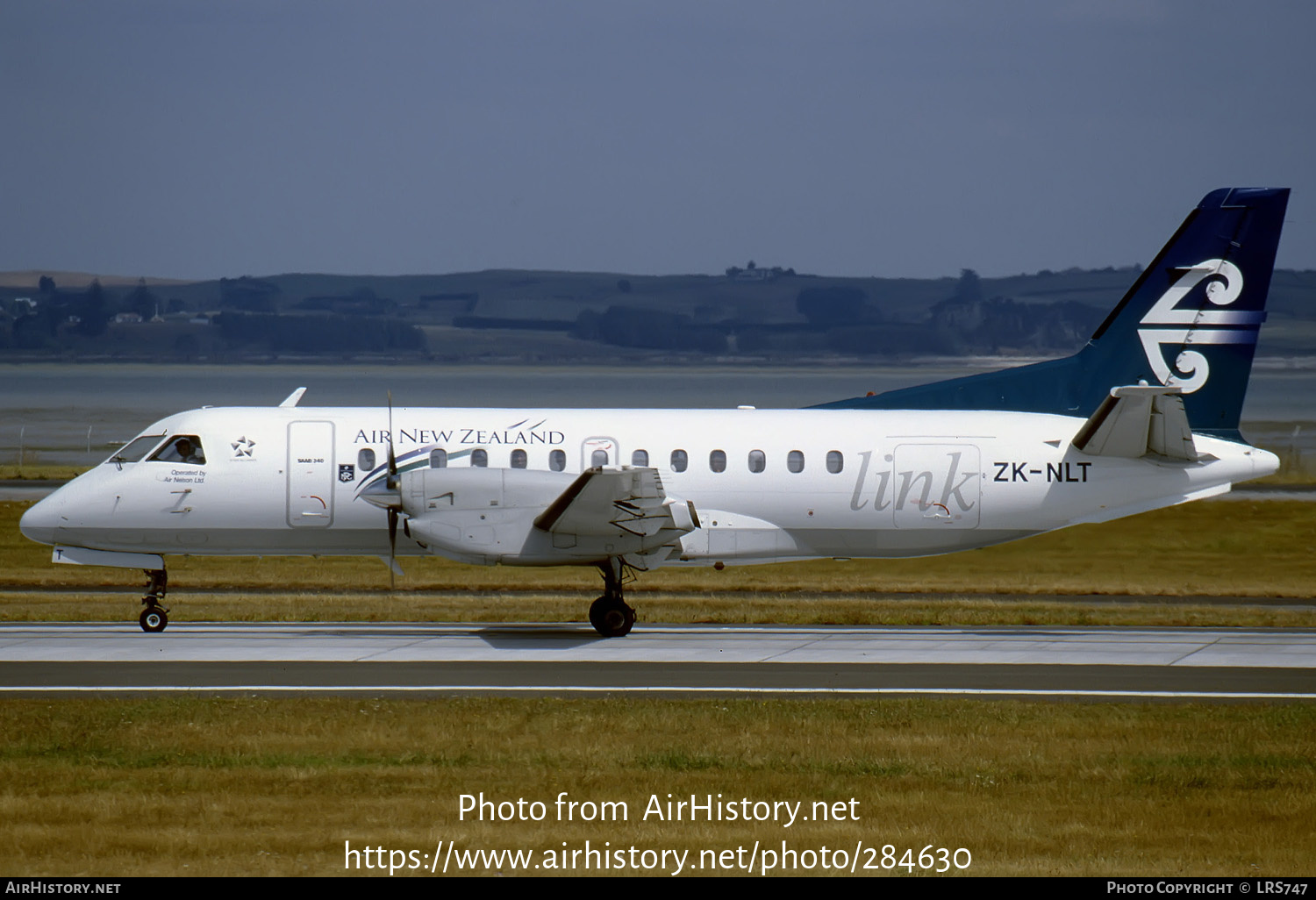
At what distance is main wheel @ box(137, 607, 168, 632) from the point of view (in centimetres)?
2444

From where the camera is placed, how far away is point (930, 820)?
12.7 m

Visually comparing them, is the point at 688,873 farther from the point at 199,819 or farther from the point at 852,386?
the point at 852,386

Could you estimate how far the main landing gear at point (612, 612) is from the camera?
2386cm

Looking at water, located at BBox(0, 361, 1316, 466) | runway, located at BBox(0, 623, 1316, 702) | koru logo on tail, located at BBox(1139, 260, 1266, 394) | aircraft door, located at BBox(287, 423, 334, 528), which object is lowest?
water, located at BBox(0, 361, 1316, 466)

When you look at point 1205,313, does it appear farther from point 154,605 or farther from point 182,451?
point 154,605

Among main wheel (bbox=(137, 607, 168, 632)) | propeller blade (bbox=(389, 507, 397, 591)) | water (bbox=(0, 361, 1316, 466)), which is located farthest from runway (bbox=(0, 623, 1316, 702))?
water (bbox=(0, 361, 1316, 466))

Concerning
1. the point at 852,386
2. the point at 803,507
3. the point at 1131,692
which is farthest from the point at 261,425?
the point at 852,386

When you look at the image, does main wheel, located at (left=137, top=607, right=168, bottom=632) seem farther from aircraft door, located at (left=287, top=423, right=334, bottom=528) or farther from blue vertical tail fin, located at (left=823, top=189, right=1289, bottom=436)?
blue vertical tail fin, located at (left=823, top=189, right=1289, bottom=436)

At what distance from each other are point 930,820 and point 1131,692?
7.18 m

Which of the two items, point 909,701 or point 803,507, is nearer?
point 909,701

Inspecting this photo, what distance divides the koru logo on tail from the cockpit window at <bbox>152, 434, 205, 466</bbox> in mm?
17015

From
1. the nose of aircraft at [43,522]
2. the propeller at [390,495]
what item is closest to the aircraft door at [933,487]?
the propeller at [390,495]

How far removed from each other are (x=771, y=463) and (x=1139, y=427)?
6.25 m

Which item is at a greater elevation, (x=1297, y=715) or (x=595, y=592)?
(x=1297, y=715)
